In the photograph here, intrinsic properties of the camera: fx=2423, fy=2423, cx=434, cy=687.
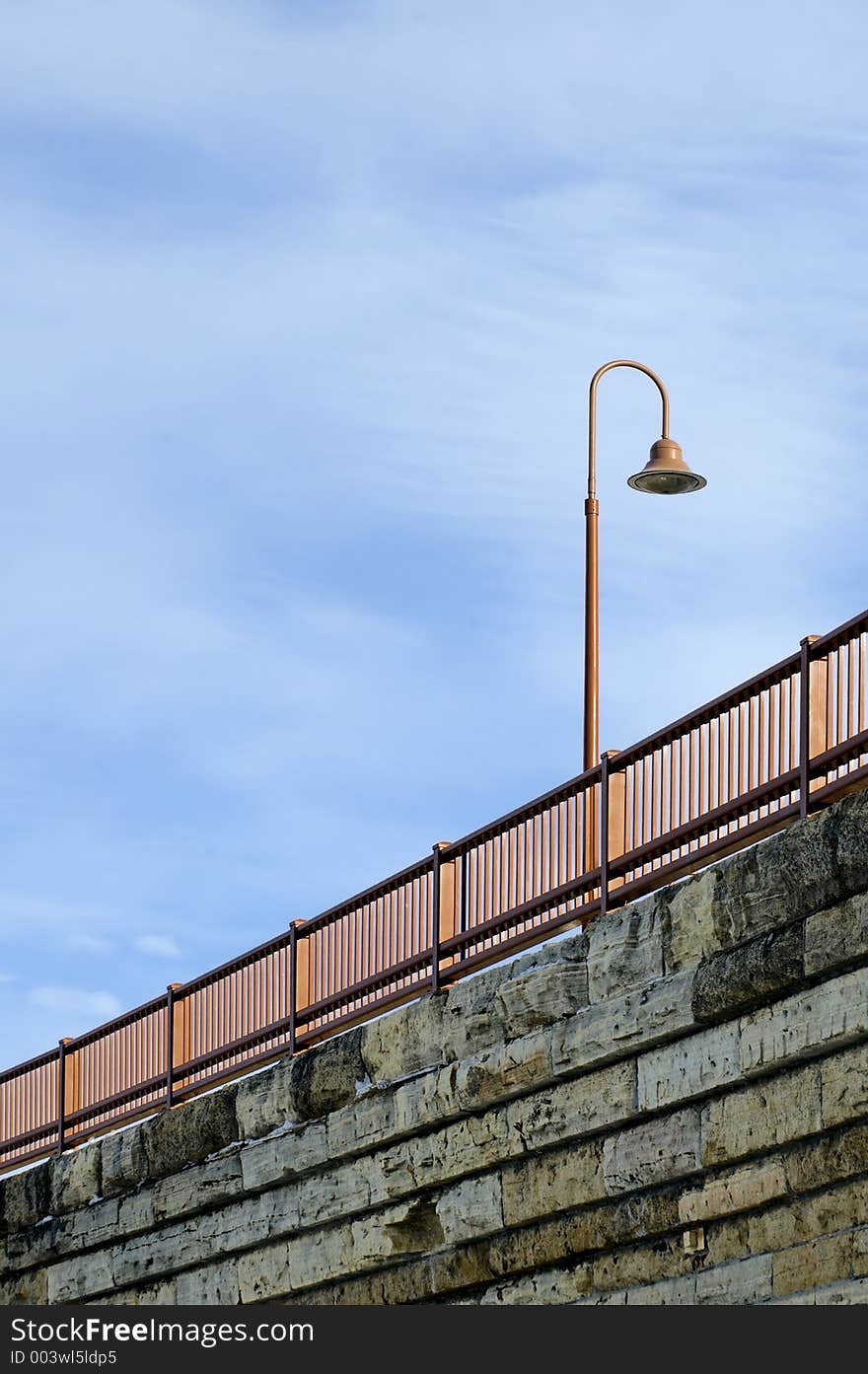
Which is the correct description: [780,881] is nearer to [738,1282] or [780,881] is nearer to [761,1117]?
[761,1117]

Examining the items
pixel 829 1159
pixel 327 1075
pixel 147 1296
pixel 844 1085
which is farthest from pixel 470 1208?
pixel 147 1296

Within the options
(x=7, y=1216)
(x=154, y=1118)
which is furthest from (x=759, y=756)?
(x=7, y=1216)

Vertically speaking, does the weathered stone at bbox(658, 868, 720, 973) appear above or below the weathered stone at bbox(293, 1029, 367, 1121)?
above

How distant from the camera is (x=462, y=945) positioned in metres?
16.0

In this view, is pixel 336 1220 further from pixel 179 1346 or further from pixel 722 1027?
pixel 722 1027

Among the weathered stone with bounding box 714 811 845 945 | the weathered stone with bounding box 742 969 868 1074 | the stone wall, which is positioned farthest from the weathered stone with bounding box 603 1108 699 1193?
the weathered stone with bounding box 714 811 845 945

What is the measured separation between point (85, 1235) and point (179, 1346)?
8.36 meters

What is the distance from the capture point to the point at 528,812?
1541 centimetres

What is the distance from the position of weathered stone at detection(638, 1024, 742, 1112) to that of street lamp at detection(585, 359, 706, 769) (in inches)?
235

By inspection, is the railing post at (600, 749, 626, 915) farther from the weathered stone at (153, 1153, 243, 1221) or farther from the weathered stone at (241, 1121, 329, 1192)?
the weathered stone at (153, 1153, 243, 1221)

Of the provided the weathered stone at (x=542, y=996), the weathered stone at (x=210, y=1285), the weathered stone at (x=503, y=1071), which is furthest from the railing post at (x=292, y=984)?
the weathered stone at (x=542, y=996)

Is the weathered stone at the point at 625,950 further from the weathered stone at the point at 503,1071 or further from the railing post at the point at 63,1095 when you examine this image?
the railing post at the point at 63,1095

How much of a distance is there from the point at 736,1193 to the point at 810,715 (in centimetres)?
247

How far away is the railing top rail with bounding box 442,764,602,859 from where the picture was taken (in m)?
14.9
